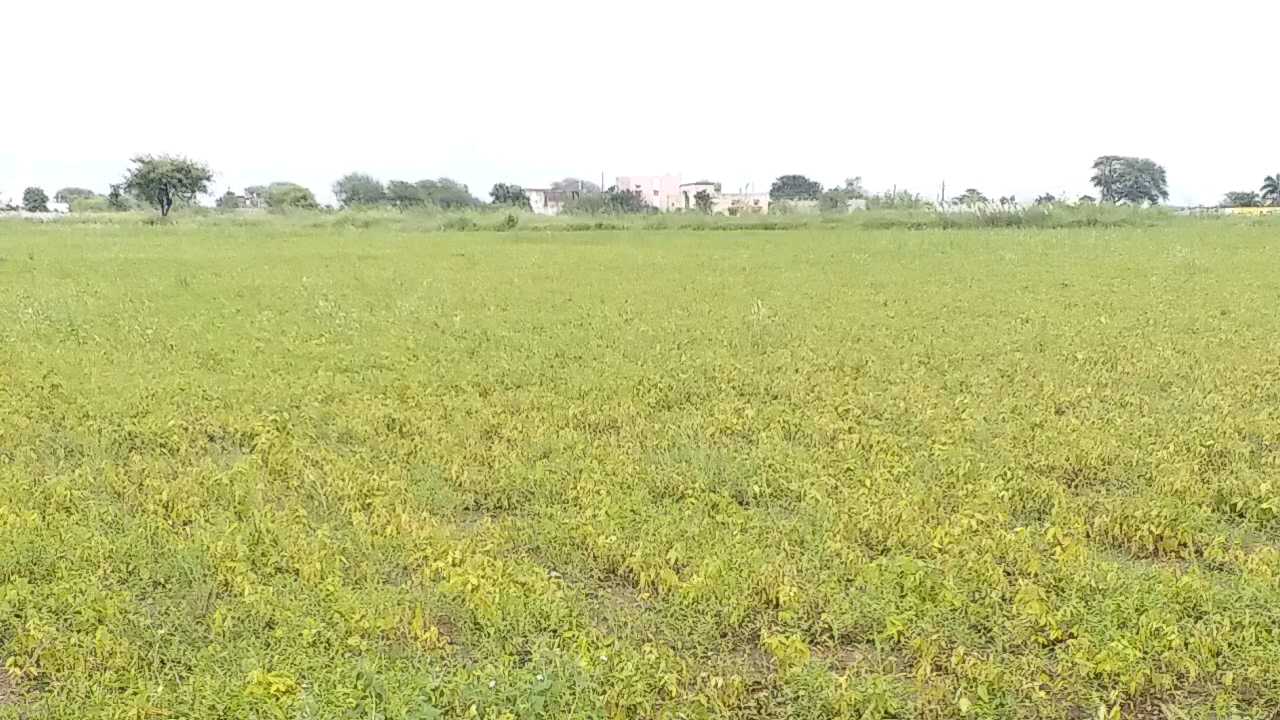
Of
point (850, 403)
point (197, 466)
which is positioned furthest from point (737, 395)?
point (197, 466)

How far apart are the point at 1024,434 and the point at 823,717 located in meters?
3.58

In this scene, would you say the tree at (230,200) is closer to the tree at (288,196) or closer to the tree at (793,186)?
the tree at (288,196)

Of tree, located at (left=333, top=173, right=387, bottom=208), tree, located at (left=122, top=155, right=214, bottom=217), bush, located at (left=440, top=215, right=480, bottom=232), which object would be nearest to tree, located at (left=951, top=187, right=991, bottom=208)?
bush, located at (left=440, top=215, right=480, bottom=232)

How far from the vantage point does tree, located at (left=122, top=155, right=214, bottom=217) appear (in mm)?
48969

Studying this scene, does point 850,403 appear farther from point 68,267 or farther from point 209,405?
point 68,267

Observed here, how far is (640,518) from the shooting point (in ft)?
15.3

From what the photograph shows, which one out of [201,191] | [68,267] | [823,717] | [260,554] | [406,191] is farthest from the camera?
[406,191]

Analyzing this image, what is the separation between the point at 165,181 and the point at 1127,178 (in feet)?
225

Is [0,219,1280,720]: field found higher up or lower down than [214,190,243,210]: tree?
lower down

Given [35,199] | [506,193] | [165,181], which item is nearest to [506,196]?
[506,193]

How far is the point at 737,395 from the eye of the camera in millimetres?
7297

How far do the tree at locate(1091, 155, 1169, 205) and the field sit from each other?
68.0 m

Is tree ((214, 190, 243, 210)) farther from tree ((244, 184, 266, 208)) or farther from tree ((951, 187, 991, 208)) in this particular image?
tree ((951, 187, 991, 208))

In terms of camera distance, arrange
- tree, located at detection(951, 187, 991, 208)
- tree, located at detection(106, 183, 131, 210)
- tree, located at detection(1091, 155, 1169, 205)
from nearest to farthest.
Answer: tree, located at detection(951, 187, 991, 208) → tree, located at detection(106, 183, 131, 210) → tree, located at detection(1091, 155, 1169, 205)
